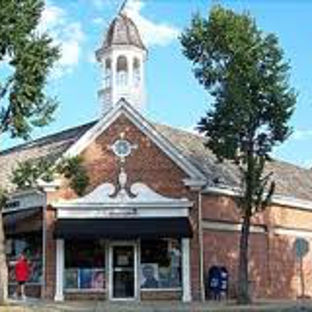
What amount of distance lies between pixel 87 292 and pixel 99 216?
318cm

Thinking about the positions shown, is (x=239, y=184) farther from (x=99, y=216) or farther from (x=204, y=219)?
(x=99, y=216)

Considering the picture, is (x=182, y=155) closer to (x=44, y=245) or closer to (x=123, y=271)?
(x=123, y=271)

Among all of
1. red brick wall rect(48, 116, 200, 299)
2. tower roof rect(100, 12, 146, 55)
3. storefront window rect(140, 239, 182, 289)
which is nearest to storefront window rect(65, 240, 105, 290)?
storefront window rect(140, 239, 182, 289)

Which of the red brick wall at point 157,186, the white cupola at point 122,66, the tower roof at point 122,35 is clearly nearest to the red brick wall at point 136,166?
the red brick wall at point 157,186

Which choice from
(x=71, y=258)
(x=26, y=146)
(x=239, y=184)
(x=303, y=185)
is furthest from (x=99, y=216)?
(x=303, y=185)

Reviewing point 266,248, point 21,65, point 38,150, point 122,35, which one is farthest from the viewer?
point 38,150

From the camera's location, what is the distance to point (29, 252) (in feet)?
115

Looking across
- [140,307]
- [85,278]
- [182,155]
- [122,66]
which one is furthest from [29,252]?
[122,66]

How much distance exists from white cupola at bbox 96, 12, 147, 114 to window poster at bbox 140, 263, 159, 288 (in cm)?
843

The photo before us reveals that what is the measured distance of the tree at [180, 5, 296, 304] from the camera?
103 feet

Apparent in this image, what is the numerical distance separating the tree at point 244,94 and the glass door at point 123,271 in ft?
15.2

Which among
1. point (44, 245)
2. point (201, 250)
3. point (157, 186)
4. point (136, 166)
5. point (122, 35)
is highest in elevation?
point (122, 35)

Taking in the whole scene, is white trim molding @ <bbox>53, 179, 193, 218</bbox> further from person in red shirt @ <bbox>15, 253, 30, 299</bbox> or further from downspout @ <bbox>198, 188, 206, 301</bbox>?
person in red shirt @ <bbox>15, 253, 30, 299</bbox>

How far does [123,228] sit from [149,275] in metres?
2.41
